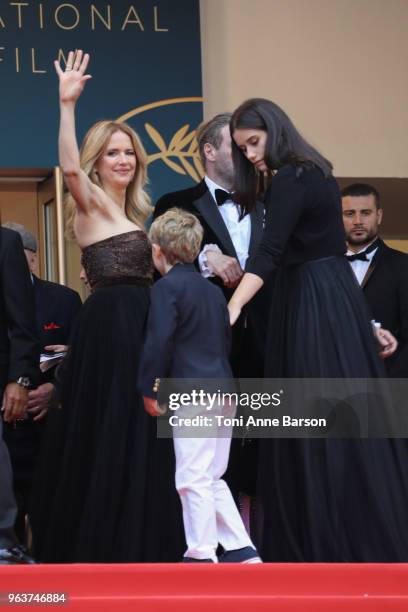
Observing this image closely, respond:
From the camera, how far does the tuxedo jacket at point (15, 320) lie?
191 inches

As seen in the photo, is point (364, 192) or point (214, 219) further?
point (364, 192)

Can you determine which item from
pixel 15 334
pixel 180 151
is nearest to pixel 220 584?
pixel 15 334

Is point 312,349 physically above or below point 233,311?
below

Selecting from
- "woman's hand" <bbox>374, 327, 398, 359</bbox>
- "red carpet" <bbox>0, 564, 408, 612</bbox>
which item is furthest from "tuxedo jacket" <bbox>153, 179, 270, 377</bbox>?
"red carpet" <bbox>0, 564, 408, 612</bbox>

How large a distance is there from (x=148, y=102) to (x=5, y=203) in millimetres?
1043

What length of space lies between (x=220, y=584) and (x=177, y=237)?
123 centimetres

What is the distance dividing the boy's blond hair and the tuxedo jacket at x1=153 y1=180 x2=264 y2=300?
2.44ft

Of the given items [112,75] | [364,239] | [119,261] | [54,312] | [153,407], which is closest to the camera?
[153,407]

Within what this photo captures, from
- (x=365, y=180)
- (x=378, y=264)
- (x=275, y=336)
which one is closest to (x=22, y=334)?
(x=275, y=336)

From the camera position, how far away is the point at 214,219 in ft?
18.1

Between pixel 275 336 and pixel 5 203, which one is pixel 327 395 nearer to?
pixel 275 336

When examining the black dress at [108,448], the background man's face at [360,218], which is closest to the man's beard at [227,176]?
the black dress at [108,448]

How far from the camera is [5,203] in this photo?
25.7 feet

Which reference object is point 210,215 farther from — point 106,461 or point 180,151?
point 180,151
